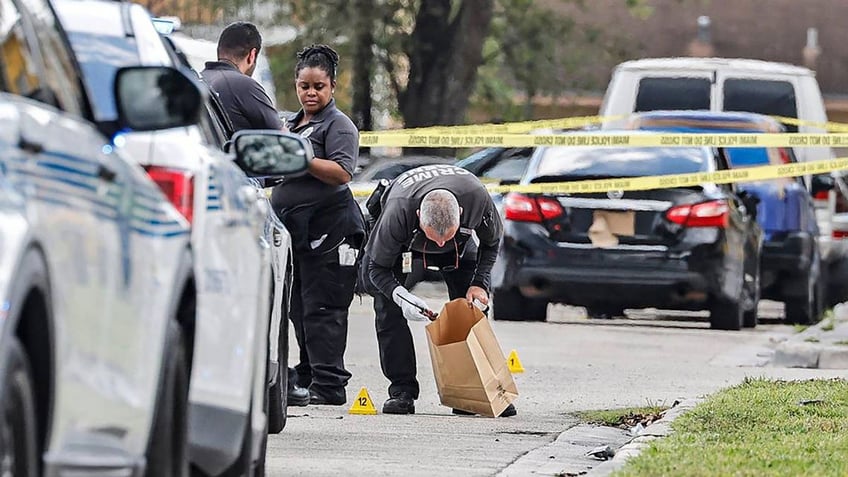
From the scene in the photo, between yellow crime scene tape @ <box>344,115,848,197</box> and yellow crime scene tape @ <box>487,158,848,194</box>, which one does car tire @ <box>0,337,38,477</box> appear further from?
yellow crime scene tape @ <box>487,158,848,194</box>

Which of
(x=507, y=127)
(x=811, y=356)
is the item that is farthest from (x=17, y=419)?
(x=507, y=127)

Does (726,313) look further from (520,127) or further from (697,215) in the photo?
(520,127)

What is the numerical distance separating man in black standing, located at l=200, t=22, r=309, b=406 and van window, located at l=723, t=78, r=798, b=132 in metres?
11.3

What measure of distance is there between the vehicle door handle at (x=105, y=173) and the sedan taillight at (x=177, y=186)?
1.74ft

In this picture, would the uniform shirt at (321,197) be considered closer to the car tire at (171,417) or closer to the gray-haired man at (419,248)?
the gray-haired man at (419,248)

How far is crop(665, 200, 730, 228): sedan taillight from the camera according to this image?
16281 mm

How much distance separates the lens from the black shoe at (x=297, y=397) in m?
10.5

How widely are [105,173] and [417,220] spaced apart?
5.77m

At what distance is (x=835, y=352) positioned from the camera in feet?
44.8

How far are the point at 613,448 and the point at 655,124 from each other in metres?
9.87

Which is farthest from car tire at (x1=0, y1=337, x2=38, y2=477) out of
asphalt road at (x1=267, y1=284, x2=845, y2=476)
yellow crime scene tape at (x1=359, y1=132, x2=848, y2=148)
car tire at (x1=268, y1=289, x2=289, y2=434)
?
yellow crime scene tape at (x1=359, y1=132, x2=848, y2=148)

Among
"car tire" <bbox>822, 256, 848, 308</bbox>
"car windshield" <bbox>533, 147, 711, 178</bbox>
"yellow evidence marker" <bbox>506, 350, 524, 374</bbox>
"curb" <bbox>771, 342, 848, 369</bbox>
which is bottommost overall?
"car tire" <bbox>822, 256, 848, 308</bbox>

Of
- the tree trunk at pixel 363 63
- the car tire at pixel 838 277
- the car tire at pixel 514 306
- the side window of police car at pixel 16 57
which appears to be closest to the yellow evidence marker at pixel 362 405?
the side window of police car at pixel 16 57

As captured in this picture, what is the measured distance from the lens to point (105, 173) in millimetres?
4617
